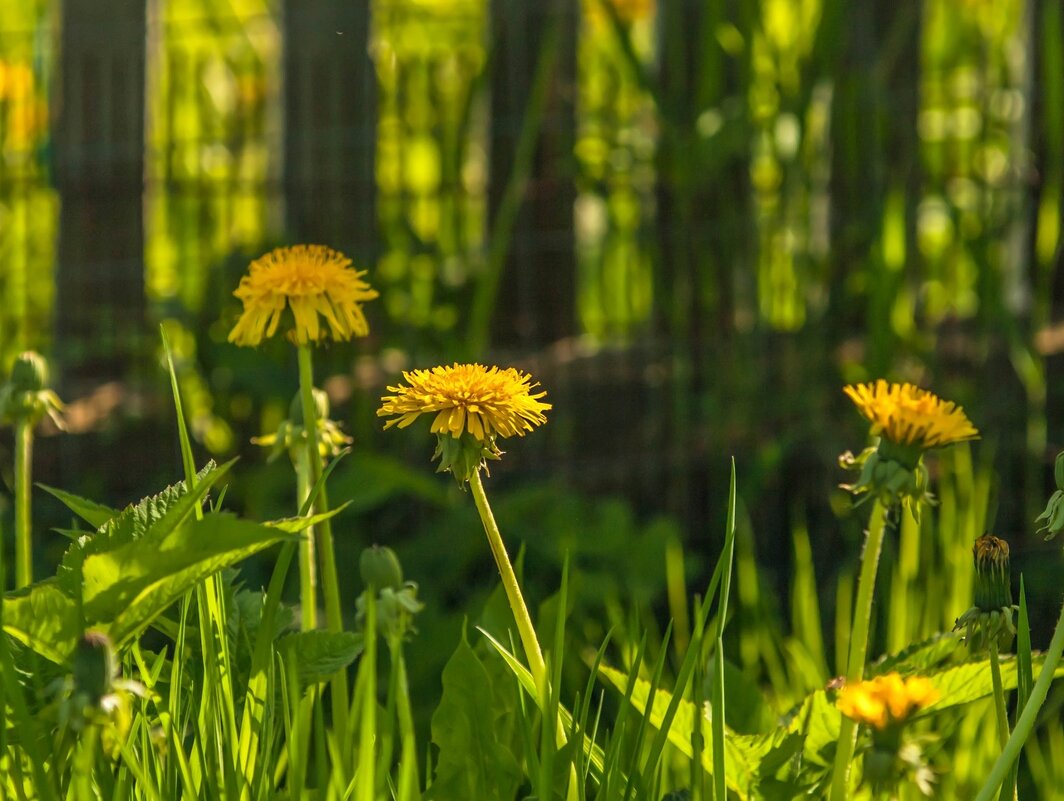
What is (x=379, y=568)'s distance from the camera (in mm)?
1017

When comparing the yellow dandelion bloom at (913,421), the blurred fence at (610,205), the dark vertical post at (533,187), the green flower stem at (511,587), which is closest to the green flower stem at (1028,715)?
the yellow dandelion bloom at (913,421)

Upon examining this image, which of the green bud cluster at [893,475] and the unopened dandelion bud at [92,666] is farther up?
the green bud cluster at [893,475]

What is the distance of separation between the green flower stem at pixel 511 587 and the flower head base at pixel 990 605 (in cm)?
27

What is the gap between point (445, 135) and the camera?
9.67ft

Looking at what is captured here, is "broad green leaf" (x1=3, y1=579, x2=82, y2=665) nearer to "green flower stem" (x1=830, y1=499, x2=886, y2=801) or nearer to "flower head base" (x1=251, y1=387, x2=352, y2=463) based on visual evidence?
"flower head base" (x1=251, y1=387, x2=352, y2=463)

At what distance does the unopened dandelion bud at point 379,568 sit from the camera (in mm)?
1007

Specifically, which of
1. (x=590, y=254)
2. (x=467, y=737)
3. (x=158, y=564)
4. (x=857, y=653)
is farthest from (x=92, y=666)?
(x=590, y=254)

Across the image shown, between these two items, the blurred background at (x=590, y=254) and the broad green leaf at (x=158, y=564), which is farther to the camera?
the blurred background at (x=590, y=254)

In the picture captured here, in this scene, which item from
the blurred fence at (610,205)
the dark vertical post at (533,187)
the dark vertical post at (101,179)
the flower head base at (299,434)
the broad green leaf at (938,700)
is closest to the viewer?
the broad green leaf at (938,700)

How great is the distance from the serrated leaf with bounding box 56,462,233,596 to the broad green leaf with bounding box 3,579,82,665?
1 cm

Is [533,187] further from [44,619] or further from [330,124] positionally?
[44,619]

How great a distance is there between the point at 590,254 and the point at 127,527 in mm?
2623

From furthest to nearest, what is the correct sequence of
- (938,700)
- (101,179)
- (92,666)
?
(101,179) < (938,700) < (92,666)

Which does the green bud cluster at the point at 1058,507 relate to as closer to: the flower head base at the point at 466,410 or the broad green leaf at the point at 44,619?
the flower head base at the point at 466,410
